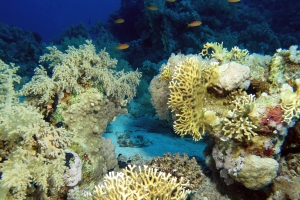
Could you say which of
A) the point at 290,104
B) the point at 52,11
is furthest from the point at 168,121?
the point at 52,11

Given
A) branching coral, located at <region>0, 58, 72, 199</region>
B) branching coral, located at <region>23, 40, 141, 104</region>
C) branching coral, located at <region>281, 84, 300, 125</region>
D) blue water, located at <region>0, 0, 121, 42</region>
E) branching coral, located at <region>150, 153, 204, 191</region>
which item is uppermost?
blue water, located at <region>0, 0, 121, 42</region>

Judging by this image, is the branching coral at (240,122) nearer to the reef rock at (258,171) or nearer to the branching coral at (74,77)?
the reef rock at (258,171)

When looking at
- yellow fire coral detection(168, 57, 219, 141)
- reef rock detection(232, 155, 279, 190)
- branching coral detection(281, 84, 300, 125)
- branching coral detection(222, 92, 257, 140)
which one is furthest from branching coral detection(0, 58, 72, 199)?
branching coral detection(281, 84, 300, 125)

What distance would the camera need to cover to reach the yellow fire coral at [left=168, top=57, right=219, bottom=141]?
3.44 metres

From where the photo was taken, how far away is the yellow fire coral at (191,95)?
344cm

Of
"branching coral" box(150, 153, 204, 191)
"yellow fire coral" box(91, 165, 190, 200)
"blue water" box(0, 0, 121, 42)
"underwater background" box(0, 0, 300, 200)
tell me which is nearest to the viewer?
"yellow fire coral" box(91, 165, 190, 200)

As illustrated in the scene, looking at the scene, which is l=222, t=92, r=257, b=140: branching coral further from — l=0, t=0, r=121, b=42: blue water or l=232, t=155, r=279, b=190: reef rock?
l=0, t=0, r=121, b=42: blue water

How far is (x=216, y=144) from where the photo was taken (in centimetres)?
368

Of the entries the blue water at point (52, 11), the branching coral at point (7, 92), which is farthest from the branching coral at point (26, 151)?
the blue water at point (52, 11)

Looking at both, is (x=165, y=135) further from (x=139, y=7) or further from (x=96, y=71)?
(x=139, y=7)

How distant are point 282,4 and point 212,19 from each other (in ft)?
27.9

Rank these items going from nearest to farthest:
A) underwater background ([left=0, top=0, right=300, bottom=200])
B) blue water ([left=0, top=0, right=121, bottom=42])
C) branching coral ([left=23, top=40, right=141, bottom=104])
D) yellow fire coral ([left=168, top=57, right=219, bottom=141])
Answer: underwater background ([left=0, top=0, right=300, bottom=200]) < yellow fire coral ([left=168, top=57, right=219, bottom=141]) < branching coral ([left=23, top=40, right=141, bottom=104]) < blue water ([left=0, top=0, right=121, bottom=42])

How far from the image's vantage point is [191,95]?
347 cm

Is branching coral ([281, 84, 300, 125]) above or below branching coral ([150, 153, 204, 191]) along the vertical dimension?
above
